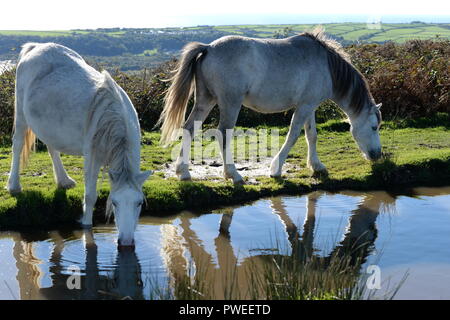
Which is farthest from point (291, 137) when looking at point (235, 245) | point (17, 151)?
point (17, 151)

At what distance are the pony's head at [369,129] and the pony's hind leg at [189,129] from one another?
2.86 meters

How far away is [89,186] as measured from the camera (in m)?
6.51

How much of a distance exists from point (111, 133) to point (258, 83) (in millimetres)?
3382

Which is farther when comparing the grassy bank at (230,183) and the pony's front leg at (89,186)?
the grassy bank at (230,183)

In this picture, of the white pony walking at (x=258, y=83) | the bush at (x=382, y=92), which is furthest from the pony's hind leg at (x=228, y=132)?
the bush at (x=382, y=92)

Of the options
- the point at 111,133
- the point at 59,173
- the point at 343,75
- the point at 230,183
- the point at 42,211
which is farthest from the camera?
the point at 343,75

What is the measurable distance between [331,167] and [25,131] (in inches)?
208

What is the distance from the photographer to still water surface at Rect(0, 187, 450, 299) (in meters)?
5.52

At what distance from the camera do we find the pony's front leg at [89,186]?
20.9 feet

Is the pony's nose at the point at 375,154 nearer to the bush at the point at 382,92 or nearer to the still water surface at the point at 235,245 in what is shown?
the still water surface at the point at 235,245

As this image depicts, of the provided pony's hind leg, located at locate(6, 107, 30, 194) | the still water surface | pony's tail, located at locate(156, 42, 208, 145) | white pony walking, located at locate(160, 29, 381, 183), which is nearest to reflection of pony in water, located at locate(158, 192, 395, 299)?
the still water surface

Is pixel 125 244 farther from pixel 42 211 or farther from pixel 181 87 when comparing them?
pixel 181 87

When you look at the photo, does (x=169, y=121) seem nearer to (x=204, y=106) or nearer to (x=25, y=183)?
(x=204, y=106)
